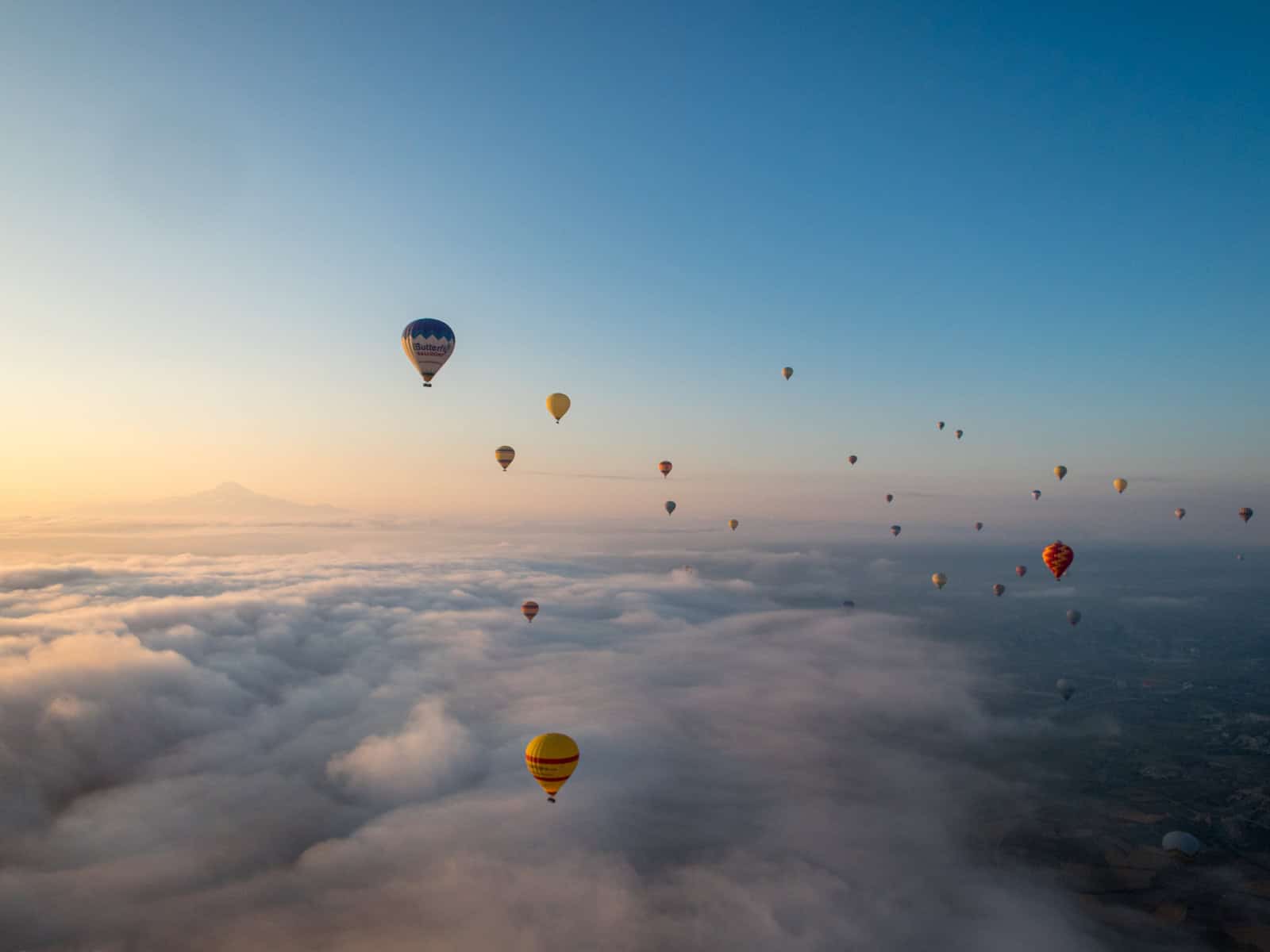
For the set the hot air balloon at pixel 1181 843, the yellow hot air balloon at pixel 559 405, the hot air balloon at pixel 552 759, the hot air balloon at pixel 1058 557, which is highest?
the yellow hot air balloon at pixel 559 405

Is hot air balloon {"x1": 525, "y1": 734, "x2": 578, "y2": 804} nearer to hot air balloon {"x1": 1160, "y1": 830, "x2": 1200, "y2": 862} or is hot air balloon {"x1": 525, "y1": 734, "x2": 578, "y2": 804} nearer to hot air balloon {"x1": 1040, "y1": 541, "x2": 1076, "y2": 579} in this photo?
hot air balloon {"x1": 1040, "y1": 541, "x2": 1076, "y2": 579}

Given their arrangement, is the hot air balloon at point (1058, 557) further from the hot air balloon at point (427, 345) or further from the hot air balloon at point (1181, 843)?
the hot air balloon at point (1181, 843)

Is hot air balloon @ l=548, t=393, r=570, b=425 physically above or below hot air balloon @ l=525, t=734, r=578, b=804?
above

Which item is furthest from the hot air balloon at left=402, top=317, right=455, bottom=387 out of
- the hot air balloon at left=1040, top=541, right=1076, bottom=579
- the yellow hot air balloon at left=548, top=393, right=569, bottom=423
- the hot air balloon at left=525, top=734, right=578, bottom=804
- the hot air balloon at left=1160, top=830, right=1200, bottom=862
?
the hot air balloon at left=1160, top=830, right=1200, bottom=862

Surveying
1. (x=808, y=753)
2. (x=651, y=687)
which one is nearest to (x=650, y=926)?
(x=808, y=753)

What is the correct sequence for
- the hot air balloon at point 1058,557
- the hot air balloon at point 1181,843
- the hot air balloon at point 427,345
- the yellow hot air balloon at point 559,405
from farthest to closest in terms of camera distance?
the hot air balloon at point 1181,843
the hot air balloon at point 1058,557
the yellow hot air balloon at point 559,405
the hot air balloon at point 427,345

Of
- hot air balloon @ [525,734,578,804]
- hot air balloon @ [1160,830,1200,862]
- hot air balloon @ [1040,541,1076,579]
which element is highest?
hot air balloon @ [1040,541,1076,579]

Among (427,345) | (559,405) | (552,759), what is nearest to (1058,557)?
(559,405)

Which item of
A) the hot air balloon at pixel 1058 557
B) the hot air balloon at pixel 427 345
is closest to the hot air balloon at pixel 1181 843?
the hot air balloon at pixel 1058 557

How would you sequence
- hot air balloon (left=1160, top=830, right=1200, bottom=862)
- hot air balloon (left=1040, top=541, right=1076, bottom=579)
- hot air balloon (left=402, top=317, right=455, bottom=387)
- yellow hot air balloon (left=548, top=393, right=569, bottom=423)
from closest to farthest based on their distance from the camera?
1. hot air balloon (left=402, top=317, right=455, bottom=387)
2. yellow hot air balloon (left=548, top=393, right=569, bottom=423)
3. hot air balloon (left=1040, top=541, right=1076, bottom=579)
4. hot air balloon (left=1160, top=830, right=1200, bottom=862)
